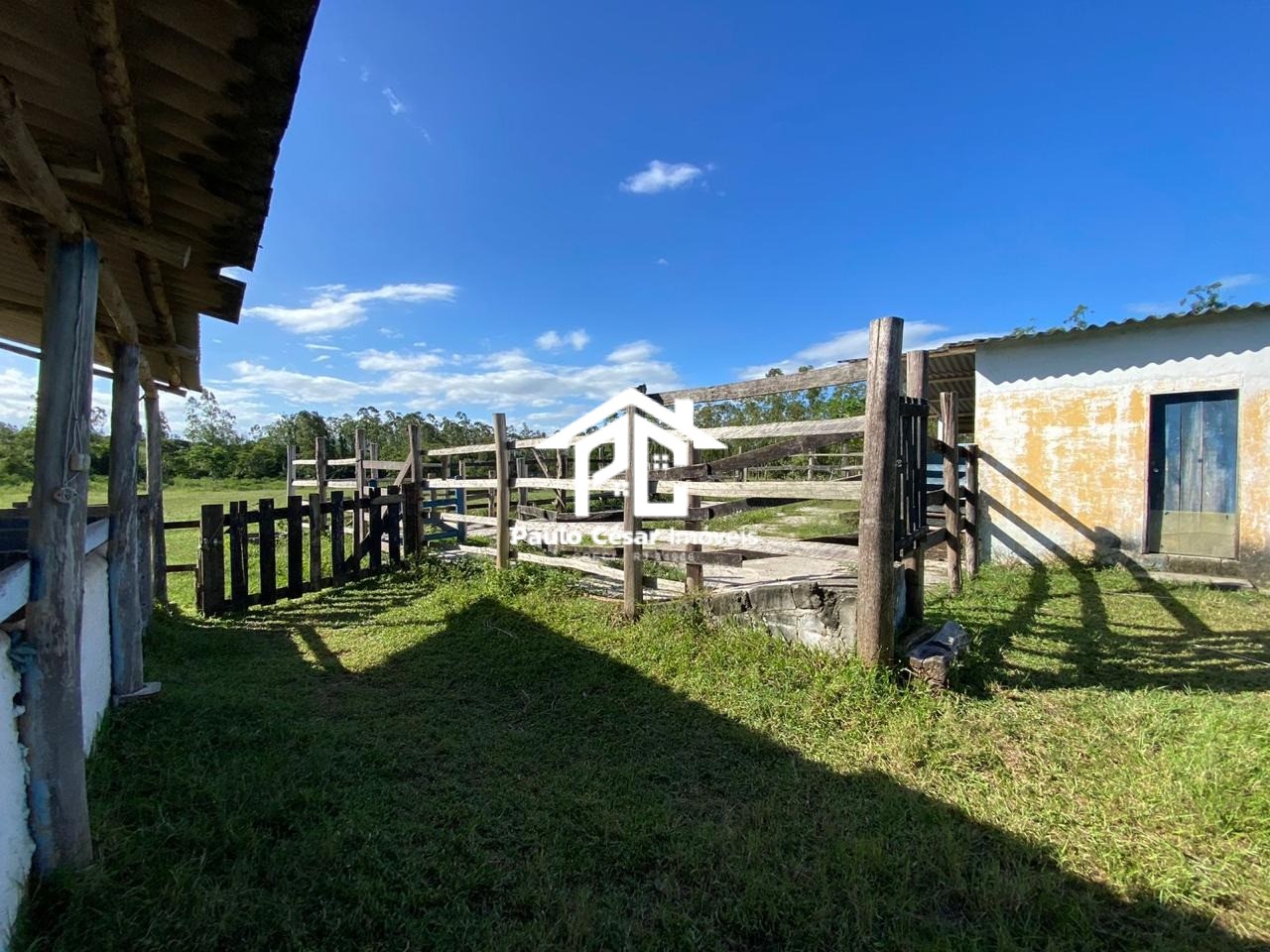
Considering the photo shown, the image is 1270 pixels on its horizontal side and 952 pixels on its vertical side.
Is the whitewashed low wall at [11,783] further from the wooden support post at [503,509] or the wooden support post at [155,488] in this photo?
the wooden support post at [503,509]

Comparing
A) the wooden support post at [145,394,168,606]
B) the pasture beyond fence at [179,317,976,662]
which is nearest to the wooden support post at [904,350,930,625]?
the pasture beyond fence at [179,317,976,662]

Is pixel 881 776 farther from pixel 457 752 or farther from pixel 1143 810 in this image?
pixel 457 752

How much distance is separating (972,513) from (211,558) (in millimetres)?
8768

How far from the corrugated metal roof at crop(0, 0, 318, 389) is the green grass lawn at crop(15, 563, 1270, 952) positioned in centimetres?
239

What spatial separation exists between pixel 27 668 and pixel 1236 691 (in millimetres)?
5821

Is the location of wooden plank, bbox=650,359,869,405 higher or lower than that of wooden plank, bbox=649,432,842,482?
higher

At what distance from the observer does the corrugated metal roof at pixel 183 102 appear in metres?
1.47

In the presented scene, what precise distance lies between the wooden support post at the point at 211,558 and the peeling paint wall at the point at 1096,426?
8.97m

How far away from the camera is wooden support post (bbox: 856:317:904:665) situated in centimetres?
346

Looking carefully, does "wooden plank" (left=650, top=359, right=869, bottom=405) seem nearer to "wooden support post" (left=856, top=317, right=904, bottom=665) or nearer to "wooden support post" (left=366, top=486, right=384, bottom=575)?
"wooden support post" (left=856, top=317, right=904, bottom=665)

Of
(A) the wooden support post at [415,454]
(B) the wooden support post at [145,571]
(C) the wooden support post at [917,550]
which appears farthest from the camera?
(A) the wooden support post at [415,454]

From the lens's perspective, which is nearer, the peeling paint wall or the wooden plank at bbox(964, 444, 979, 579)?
the peeling paint wall

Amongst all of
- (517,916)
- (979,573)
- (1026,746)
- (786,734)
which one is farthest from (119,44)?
(979,573)
